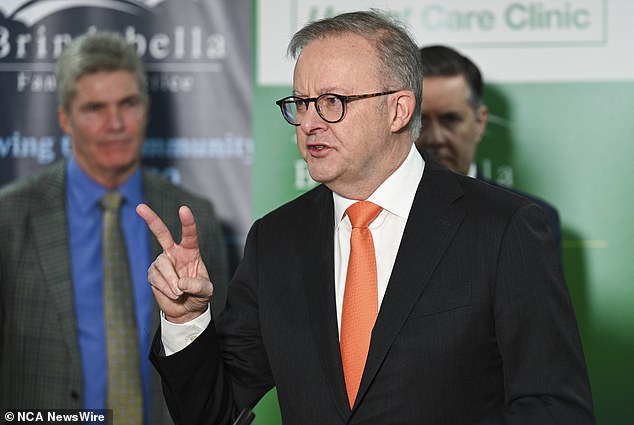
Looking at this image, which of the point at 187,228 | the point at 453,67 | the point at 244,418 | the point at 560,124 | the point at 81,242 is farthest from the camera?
the point at 560,124

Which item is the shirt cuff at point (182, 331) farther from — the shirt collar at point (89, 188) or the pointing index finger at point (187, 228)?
the shirt collar at point (89, 188)

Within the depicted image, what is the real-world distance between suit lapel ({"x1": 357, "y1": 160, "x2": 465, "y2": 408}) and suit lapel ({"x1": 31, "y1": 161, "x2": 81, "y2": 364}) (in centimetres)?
194

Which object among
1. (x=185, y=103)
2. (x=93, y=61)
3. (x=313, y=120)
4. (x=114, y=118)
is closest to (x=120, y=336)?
(x=114, y=118)

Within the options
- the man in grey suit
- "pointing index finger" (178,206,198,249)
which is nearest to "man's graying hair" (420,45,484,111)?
the man in grey suit

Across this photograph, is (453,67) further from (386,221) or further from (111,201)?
(386,221)

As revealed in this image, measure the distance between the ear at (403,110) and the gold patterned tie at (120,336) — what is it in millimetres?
1821

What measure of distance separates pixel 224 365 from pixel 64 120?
2032mm

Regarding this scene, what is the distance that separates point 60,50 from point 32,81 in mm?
178

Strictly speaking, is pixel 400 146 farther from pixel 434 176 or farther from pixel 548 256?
pixel 548 256

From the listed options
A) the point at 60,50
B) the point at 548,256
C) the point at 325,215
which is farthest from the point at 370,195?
the point at 60,50

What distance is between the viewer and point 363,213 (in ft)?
7.13

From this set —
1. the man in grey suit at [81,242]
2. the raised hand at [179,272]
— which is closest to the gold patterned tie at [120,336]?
the man in grey suit at [81,242]

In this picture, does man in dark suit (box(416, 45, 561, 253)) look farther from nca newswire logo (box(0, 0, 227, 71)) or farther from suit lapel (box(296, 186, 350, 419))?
suit lapel (box(296, 186, 350, 419))

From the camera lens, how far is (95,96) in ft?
12.5
